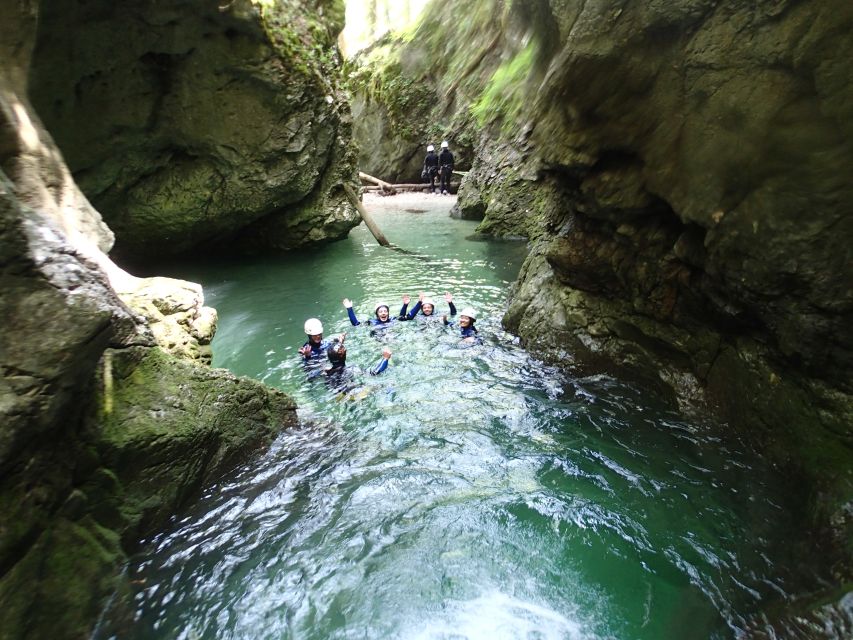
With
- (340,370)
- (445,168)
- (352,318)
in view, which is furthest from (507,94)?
(340,370)

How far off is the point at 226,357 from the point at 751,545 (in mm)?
7503

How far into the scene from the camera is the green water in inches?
130

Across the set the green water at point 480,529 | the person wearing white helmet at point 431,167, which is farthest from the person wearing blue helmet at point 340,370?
the person wearing white helmet at point 431,167

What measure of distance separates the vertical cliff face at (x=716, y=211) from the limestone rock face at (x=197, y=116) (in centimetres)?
730

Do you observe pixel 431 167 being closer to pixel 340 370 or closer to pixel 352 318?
pixel 352 318

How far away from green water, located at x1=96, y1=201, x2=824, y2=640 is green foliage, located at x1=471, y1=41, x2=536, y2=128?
15.8 m

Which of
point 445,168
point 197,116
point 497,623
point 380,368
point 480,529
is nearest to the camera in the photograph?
point 497,623

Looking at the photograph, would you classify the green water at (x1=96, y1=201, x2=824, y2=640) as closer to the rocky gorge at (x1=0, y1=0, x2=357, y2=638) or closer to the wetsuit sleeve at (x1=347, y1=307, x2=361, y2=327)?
the rocky gorge at (x1=0, y1=0, x2=357, y2=638)

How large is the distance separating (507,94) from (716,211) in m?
18.3

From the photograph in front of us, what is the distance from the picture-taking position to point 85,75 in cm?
970

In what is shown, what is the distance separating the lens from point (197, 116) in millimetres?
11742

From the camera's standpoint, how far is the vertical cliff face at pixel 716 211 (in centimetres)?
352

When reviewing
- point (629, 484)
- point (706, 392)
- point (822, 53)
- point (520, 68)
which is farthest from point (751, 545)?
point (520, 68)

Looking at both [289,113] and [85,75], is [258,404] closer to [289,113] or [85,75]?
[85,75]
